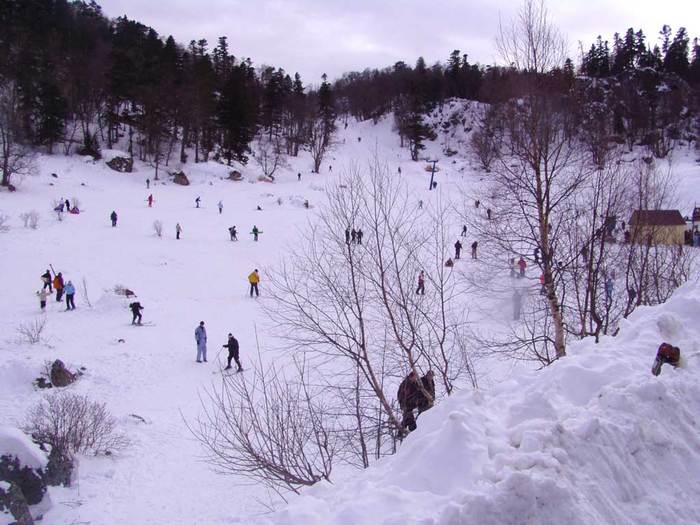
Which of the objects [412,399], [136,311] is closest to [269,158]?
[136,311]

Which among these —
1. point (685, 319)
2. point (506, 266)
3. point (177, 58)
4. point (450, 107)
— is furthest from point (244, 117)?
point (685, 319)

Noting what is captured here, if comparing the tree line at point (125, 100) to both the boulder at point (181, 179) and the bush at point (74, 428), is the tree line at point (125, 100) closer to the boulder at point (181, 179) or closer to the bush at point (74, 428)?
the boulder at point (181, 179)

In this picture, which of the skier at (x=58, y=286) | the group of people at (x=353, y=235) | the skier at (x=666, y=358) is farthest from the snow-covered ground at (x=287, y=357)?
the group of people at (x=353, y=235)

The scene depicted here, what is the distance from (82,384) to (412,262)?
10253mm

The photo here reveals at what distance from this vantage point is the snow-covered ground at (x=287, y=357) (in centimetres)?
289

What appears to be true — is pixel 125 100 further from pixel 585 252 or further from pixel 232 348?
pixel 585 252

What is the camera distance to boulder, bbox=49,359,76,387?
40.3 ft

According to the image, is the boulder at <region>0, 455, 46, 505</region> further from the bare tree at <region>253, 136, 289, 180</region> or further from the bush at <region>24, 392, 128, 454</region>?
the bare tree at <region>253, 136, 289, 180</region>

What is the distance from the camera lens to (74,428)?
9.51 meters

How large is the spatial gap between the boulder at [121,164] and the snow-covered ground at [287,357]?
17.2 meters

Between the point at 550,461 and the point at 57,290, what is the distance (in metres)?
20.2

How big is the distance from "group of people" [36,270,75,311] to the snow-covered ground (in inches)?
14.5

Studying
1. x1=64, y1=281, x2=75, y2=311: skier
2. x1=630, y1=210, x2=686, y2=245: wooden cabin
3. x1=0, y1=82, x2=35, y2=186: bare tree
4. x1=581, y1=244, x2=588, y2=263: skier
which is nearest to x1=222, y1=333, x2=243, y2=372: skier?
x1=64, y1=281, x2=75, y2=311: skier

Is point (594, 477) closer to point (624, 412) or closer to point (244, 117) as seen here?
point (624, 412)
